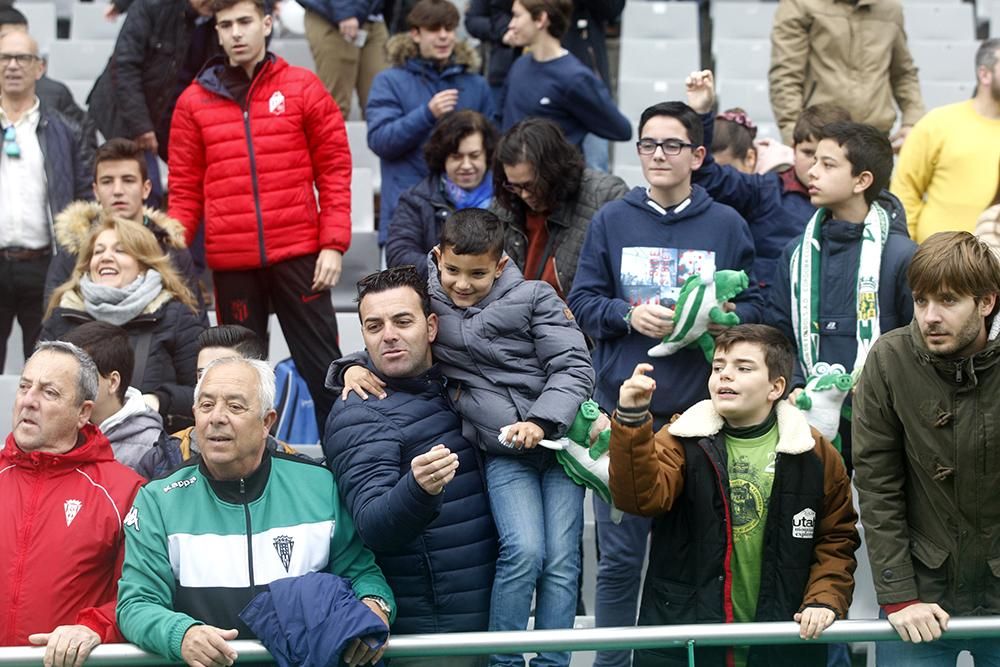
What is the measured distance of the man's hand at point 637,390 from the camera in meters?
3.75

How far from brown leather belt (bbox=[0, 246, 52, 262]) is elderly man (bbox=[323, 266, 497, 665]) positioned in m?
2.71

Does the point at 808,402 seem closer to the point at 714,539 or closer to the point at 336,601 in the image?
the point at 714,539

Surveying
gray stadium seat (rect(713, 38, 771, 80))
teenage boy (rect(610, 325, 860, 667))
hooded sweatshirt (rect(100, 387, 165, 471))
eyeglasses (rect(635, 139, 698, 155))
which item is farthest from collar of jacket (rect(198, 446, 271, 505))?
gray stadium seat (rect(713, 38, 771, 80))

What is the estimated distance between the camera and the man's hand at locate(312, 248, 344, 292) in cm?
566

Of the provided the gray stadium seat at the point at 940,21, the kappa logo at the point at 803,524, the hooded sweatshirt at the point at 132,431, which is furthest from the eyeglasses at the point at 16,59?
the gray stadium seat at the point at 940,21

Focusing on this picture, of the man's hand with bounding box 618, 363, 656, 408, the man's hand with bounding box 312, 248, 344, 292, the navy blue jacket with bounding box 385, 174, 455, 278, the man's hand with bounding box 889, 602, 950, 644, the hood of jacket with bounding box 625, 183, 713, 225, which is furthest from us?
the navy blue jacket with bounding box 385, 174, 455, 278

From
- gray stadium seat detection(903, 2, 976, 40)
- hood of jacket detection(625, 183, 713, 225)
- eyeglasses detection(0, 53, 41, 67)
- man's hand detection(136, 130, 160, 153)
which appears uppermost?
gray stadium seat detection(903, 2, 976, 40)

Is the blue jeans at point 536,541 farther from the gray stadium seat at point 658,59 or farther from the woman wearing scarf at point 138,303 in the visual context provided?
the gray stadium seat at point 658,59

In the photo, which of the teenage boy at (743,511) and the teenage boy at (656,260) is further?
the teenage boy at (656,260)

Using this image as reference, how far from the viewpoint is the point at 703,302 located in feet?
15.0

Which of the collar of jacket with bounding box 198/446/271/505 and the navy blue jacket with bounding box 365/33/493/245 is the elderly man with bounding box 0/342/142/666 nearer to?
the collar of jacket with bounding box 198/446/271/505

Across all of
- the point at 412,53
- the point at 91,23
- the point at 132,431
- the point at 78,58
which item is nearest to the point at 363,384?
the point at 132,431

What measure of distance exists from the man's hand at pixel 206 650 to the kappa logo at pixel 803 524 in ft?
4.79

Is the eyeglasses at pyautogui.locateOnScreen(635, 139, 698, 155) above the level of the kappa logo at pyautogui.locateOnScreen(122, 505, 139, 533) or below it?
above
